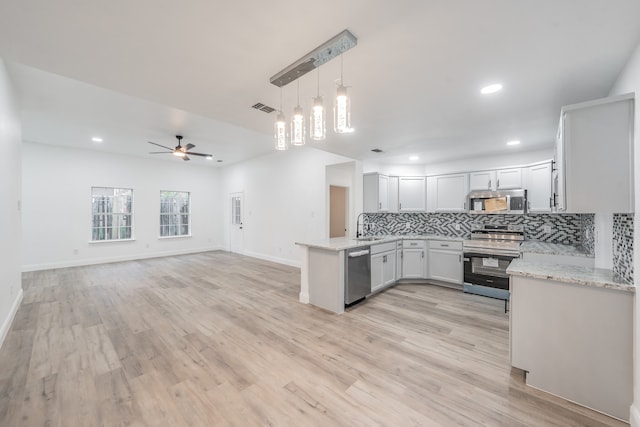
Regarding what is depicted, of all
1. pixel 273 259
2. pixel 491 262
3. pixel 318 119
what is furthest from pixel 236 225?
pixel 318 119

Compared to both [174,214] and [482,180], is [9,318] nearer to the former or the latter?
[174,214]

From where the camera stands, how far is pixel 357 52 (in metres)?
1.77

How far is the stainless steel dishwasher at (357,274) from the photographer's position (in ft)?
11.9

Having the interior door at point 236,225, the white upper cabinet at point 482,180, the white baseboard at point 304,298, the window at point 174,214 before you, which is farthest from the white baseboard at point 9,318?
the white upper cabinet at point 482,180

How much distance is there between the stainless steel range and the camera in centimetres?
391

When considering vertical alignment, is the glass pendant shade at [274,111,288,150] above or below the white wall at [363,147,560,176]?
below

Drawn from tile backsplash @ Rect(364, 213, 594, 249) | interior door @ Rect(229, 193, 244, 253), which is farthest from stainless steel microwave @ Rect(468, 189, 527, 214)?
interior door @ Rect(229, 193, 244, 253)

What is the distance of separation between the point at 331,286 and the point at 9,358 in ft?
11.0

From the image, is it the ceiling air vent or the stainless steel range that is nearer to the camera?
the ceiling air vent

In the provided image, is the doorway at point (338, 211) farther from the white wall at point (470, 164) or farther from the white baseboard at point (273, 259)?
the white wall at point (470, 164)

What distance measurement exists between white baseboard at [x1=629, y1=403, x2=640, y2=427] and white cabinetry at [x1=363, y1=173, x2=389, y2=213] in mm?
3801

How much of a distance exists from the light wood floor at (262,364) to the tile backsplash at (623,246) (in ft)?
3.49

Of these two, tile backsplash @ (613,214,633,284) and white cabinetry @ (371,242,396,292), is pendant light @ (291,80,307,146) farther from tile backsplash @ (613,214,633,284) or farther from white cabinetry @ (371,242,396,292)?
white cabinetry @ (371,242,396,292)

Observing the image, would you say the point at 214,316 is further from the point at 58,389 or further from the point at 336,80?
the point at 336,80
